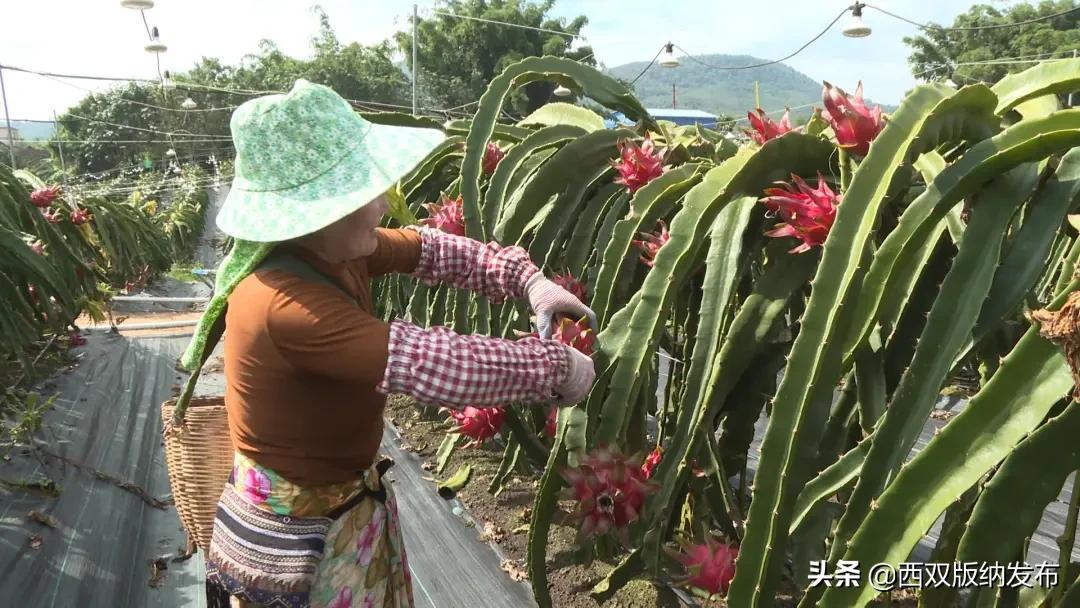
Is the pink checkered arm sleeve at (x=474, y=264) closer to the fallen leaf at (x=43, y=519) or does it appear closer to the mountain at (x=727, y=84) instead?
the fallen leaf at (x=43, y=519)

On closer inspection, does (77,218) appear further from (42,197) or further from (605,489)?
(605,489)

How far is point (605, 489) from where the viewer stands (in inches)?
44.9

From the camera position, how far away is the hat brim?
0.88 m

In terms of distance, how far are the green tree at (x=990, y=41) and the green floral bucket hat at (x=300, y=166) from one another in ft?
80.7

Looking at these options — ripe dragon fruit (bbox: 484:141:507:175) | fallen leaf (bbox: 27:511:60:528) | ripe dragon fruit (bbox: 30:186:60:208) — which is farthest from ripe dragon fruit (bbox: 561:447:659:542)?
ripe dragon fruit (bbox: 30:186:60:208)

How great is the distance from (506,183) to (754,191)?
70cm

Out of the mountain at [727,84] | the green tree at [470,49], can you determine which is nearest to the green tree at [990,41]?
the green tree at [470,49]

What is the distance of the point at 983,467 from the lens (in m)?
0.77

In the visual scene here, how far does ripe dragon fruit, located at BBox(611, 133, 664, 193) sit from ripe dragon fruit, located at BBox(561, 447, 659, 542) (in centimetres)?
55

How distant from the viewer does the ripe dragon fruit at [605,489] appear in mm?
1141

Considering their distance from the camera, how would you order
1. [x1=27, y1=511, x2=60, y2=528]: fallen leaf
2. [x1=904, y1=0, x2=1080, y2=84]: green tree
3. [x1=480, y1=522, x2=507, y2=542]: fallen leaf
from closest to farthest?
[x1=480, y1=522, x2=507, y2=542]: fallen leaf, [x1=27, y1=511, x2=60, y2=528]: fallen leaf, [x1=904, y1=0, x2=1080, y2=84]: green tree

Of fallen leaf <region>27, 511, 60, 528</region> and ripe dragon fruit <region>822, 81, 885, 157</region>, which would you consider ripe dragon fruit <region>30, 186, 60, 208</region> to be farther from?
ripe dragon fruit <region>822, 81, 885, 157</region>

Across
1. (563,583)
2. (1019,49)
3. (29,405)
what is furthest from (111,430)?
(1019,49)

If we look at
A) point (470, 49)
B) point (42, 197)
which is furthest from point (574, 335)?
point (470, 49)
